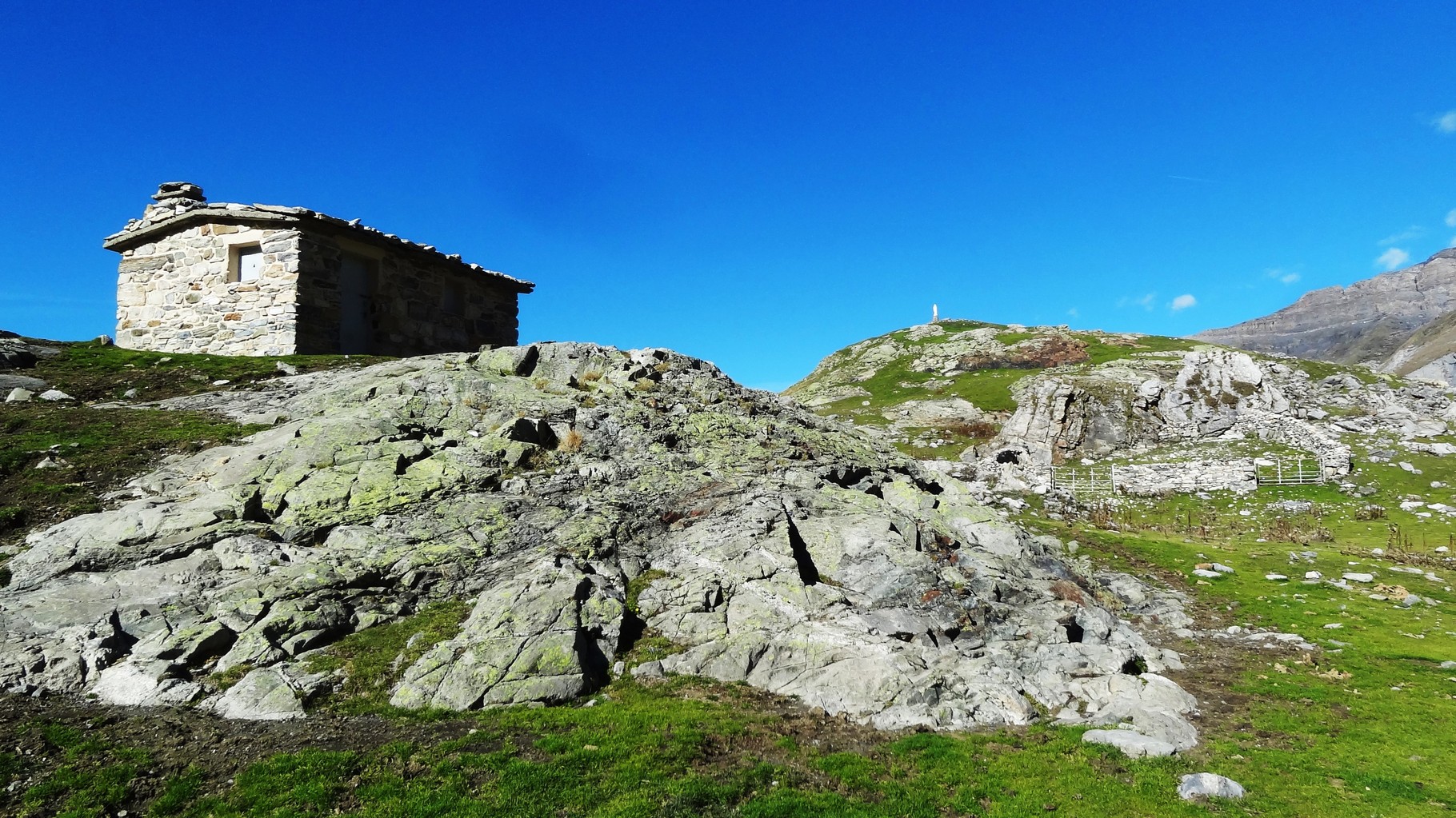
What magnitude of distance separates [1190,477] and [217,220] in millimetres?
56670

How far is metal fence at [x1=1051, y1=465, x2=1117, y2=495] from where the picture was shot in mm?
45031

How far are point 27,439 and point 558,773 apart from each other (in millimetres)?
20344

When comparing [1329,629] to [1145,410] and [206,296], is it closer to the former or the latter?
[1145,410]

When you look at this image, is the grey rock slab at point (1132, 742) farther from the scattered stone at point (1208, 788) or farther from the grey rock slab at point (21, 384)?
the grey rock slab at point (21, 384)

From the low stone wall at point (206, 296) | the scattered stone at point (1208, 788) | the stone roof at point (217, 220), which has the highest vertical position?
the stone roof at point (217, 220)

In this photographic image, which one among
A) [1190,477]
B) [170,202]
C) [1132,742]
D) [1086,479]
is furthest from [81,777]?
[1190,477]

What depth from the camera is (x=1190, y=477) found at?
4347 centimetres

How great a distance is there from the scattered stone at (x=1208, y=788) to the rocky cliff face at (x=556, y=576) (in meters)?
2.31

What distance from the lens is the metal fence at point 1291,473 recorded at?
40.8 m

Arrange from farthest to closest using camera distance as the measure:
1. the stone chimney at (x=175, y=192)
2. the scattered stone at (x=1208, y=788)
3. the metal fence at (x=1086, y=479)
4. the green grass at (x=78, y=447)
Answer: the metal fence at (x=1086, y=479), the stone chimney at (x=175, y=192), the green grass at (x=78, y=447), the scattered stone at (x=1208, y=788)

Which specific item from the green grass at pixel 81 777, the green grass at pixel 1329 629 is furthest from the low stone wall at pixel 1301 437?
the green grass at pixel 81 777

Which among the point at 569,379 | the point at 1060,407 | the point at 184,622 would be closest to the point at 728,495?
the point at 569,379

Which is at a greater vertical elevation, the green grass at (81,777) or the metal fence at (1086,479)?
the metal fence at (1086,479)

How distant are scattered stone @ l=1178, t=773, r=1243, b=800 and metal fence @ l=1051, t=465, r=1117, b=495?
35820mm
